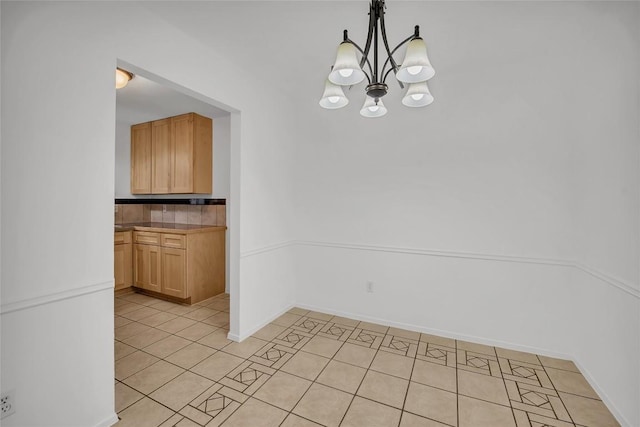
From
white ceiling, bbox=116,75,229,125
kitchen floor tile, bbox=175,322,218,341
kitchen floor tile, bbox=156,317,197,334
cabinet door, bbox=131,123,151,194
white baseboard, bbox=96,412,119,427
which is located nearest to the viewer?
white baseboard, bbox=96,412,119,427

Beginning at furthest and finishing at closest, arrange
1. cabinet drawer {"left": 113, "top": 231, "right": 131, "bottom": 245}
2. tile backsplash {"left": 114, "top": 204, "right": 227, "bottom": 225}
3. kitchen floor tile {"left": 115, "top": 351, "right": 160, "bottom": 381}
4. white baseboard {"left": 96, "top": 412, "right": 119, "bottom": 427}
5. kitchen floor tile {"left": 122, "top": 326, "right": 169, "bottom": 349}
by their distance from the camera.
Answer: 1. tile backsplash {"left": 114, "top": 204, "right": 227, "bottom": 225}
2. cabinet drawer {"left": 113, "top": 231, "right": 131, "bottom": 245}
3. kitchen floor tile {"left": 122, "top": 326, "right": 169, "bottom": 349}
4. kitchen floor tile {"left": 115, "top": 351, "right": 160, "bottom": 381}
5. white baseboard {"left": 96, "top": 412, "right": 119, "bottom": 427}

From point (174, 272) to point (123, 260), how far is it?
0.88m

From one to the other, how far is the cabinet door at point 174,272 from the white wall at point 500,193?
1.40 m

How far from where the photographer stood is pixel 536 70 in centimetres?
236

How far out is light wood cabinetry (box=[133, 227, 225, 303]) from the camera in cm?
353

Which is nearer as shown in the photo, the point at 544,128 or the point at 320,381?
the point at 320,381

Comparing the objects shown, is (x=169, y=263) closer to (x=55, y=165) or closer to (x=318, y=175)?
(x=318, y=175)

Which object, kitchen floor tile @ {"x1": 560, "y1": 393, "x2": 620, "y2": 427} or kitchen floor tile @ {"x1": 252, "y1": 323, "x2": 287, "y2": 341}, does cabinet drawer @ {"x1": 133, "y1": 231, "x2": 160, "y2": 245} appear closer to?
kitchen floor tile @ {"x1": 252, "y1": 323, "x2": 287, "y2": 341}

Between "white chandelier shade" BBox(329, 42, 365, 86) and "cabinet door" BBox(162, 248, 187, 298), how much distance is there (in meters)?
2.92

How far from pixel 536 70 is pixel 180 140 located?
3975 mm

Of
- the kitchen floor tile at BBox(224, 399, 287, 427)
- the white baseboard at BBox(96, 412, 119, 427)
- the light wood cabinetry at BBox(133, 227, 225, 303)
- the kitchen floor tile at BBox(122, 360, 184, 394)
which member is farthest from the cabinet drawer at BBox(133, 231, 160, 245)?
the kitchen floor tile at BBox(224, 399, 287, 427)

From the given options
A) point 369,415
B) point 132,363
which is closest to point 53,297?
point 132,363

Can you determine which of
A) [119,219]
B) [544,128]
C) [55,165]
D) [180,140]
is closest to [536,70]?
[544,128]

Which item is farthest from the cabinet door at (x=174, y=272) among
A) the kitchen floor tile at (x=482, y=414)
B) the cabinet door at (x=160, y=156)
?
the kitchen floor tile at (x=482, y=414)
